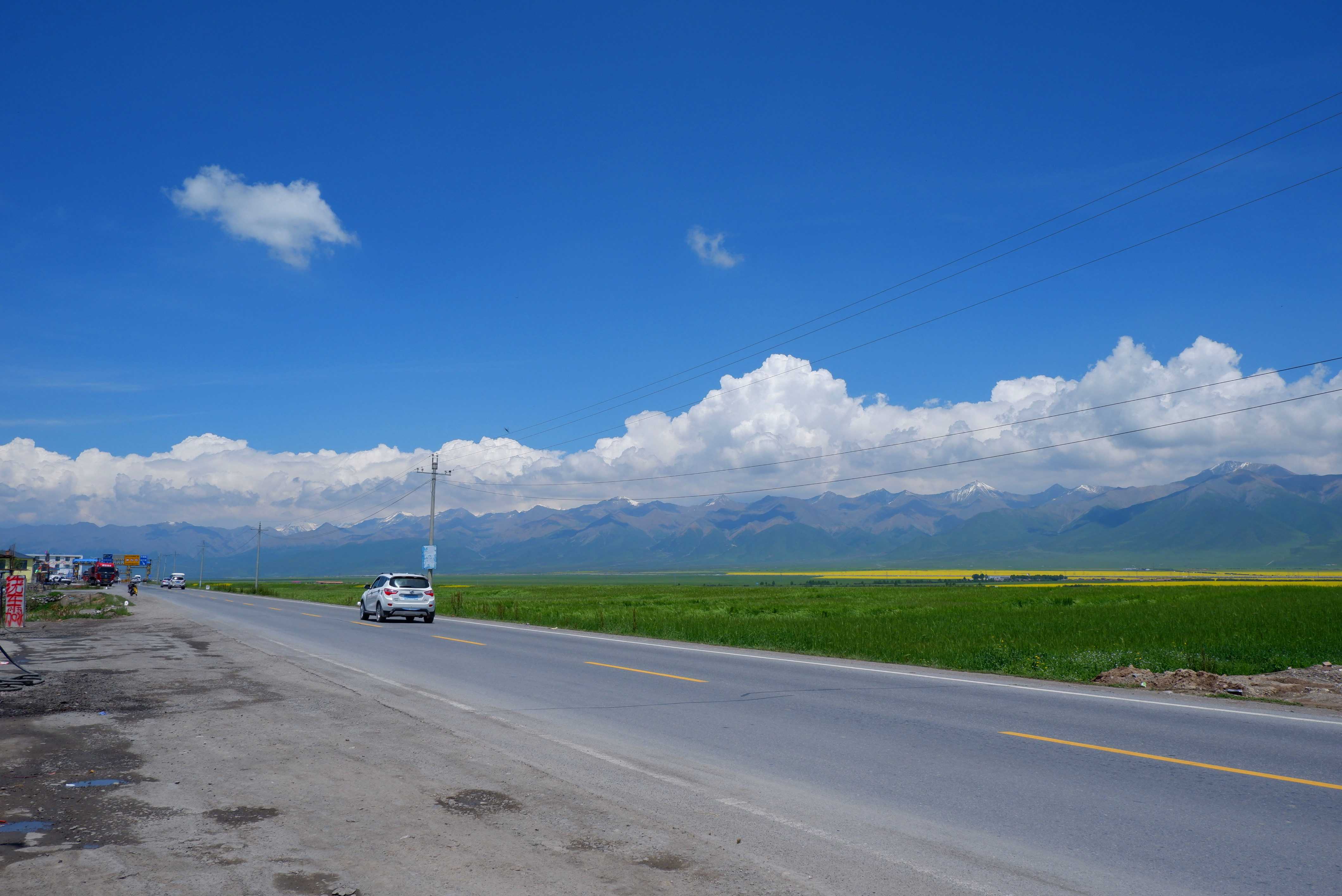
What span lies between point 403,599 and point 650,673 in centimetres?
2056

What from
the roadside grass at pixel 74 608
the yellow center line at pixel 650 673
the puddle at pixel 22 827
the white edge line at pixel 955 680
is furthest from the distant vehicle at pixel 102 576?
the puddle at pixel 22 827

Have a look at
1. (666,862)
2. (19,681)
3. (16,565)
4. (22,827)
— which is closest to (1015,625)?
(666,862)

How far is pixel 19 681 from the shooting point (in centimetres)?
1370

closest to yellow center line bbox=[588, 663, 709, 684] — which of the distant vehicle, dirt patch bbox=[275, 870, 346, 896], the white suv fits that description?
dirt patch bbox=[275, 870, 346, 896]

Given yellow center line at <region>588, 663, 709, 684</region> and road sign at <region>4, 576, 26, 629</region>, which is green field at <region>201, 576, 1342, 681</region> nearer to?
yellow center line at <region>588, 663, 709, 684</region>

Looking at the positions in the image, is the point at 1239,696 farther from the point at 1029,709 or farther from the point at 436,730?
the point at 436,730

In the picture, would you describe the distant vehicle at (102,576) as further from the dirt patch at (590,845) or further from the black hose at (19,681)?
the dirt patch at (590,845)

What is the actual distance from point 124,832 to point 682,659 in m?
13.2

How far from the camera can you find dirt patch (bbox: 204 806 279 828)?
248 inches

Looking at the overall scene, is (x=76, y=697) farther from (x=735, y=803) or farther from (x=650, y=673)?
(x=735, y=803)

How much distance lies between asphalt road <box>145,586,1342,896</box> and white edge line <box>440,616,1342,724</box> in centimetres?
9

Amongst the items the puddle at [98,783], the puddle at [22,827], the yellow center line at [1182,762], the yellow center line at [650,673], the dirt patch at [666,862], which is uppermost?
the puddle at [22,827]

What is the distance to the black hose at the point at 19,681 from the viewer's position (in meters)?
13.1

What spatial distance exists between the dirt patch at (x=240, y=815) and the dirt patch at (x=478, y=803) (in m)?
1.24
